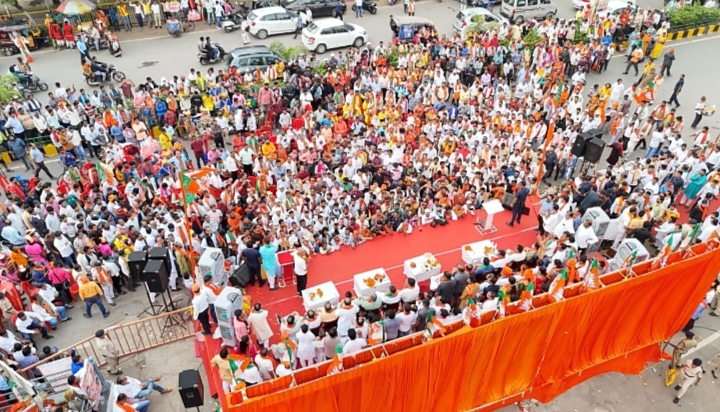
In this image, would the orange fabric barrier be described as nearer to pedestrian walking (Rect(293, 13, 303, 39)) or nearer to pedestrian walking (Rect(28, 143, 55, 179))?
pedestrian walking (Rect(28, 143, 55, 179))

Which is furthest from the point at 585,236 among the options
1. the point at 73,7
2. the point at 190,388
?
the point at 73,7

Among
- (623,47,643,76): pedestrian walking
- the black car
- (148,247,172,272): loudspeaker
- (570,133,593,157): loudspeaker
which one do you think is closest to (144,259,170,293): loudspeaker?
(148,247,172,272): loudspeaker

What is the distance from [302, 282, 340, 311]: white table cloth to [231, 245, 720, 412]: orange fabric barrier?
246 centimetres

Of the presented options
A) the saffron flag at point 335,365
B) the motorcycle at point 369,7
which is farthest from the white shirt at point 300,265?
the motorcycle at point 369,7

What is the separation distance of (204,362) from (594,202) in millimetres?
10282

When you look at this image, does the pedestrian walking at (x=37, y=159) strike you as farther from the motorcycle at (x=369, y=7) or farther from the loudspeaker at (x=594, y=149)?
the motorcycle at (x=369, y=7)

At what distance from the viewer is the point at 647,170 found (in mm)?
14602

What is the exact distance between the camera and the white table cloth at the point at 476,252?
12.3 metres

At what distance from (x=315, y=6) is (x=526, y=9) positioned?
1078 centimetres

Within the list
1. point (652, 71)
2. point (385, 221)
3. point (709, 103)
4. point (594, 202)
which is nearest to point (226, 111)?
point (385, 221)

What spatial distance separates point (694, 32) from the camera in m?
26.9

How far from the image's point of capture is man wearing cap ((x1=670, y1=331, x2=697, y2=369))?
416 inches

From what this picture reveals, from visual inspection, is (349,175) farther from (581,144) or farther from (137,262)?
(581,144)

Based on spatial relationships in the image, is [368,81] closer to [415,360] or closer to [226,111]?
[226,111]
